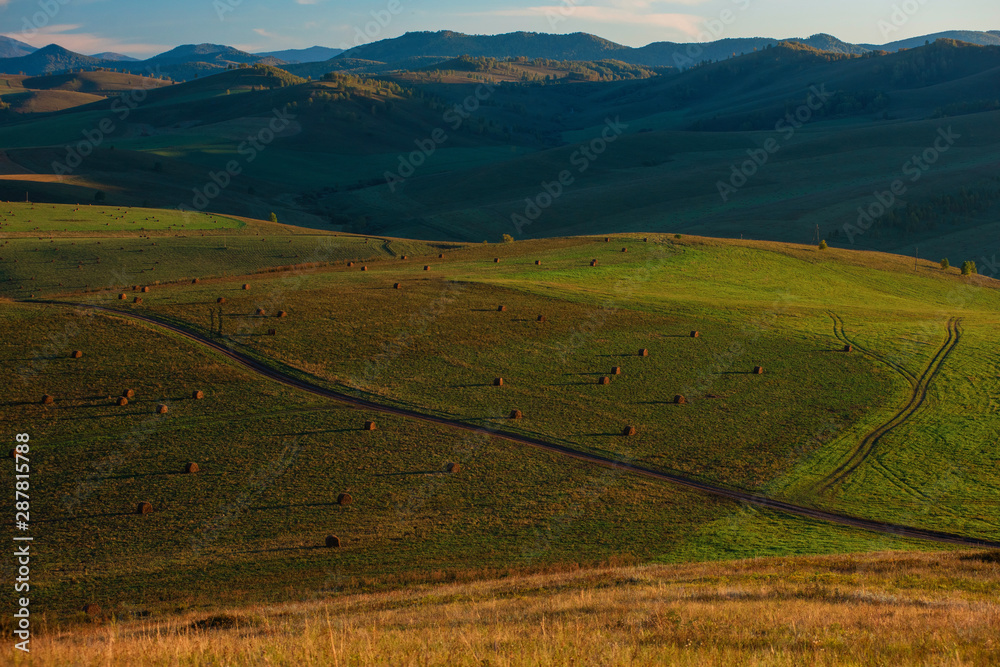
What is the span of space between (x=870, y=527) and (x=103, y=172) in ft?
569

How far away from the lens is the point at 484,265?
272ft

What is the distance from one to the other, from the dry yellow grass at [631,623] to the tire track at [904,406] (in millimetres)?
12168

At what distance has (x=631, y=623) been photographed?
727 inches

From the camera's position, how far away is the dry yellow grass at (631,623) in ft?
49.0

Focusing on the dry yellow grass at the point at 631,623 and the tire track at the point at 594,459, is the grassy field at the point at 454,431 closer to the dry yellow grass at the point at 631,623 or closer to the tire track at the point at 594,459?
the tire track at the point at 594,459

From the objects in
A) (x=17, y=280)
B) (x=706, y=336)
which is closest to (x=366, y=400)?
(x=706, y=336)

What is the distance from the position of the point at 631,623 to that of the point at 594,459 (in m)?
23.2

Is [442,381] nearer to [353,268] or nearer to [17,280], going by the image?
[353,268]
